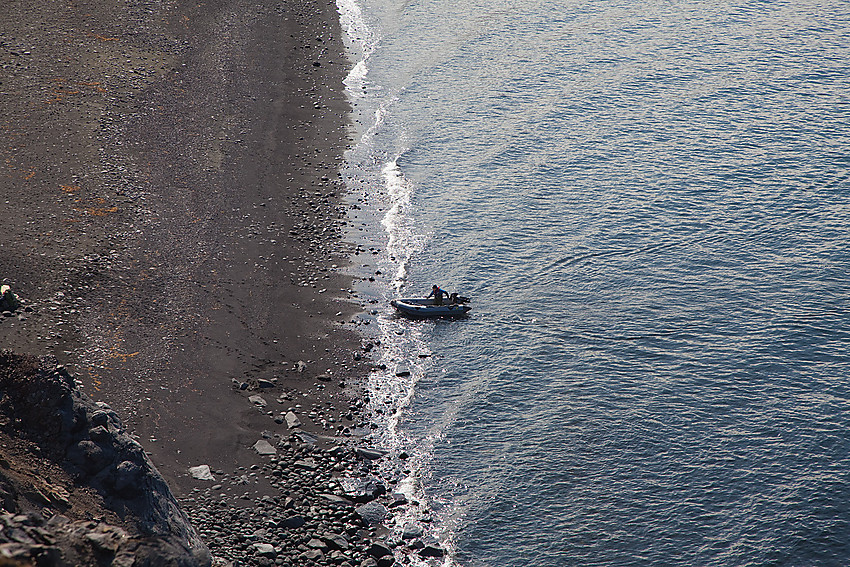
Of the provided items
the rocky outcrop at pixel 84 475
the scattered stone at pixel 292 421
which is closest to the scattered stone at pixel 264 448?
the scattered stone at pixel 292 421

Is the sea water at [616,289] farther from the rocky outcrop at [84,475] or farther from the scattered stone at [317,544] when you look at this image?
the rocky outcrop at [84,475]

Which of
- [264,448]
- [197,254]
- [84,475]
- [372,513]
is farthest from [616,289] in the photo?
[84,475]

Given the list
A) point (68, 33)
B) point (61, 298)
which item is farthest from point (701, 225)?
point (68, 33)

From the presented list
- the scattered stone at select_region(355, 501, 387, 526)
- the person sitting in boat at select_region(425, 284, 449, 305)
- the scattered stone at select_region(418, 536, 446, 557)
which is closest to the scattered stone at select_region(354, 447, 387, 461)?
the scattered stone at select_region(355, 501, 387, 526)

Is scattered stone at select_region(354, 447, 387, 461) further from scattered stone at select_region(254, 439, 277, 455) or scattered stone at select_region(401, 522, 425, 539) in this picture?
scattered stone at select_region(401, 522, 425, 539)

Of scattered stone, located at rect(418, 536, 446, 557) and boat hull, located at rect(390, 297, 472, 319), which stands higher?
boat hull, located at rect(390, 297, 472, 319)

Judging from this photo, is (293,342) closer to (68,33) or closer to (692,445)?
(692,445)
